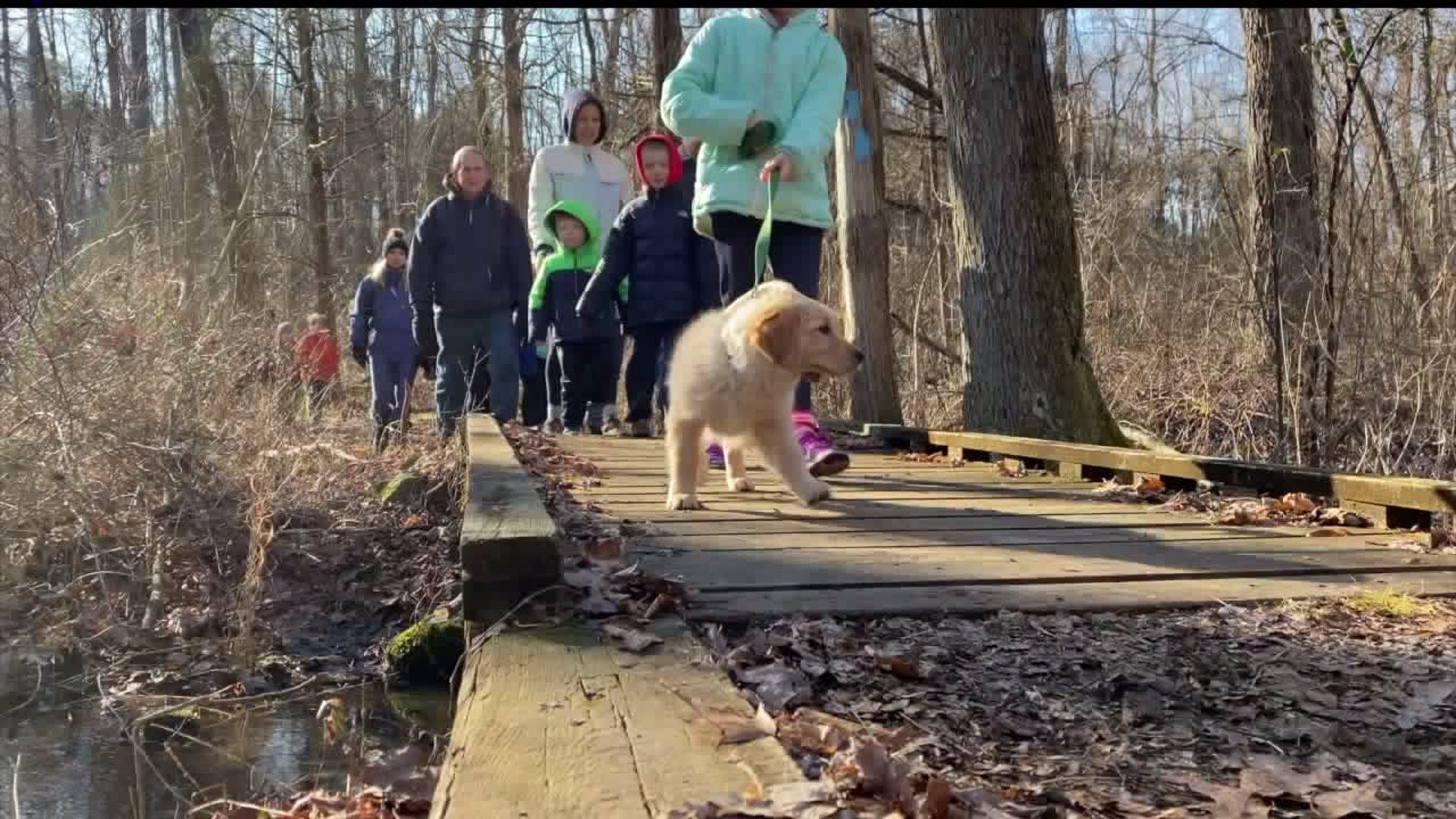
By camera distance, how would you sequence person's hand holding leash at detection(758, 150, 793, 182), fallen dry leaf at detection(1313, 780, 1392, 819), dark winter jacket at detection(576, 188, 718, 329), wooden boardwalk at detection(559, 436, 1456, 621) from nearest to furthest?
fallen dry leaf at detection(1313, 780, 1392, 819), wooden boardwalk at detection(559, 436, 1456, 621), person's hand holding leash at detection(758, 150, 793, 182), dark winter jacket at detection(576, 188, 718, 329)

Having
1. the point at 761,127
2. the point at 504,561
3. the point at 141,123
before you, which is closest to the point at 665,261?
the point at 761,127

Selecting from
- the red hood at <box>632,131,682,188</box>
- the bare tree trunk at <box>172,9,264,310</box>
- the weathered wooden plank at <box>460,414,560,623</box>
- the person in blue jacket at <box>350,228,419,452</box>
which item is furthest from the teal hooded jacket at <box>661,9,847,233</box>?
the bare tree trunk at <box>172,9,264,310</box>

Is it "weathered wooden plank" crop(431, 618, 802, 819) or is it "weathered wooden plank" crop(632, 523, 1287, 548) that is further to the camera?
"weathered wooden plank" crop(632, 523, 1287, 548)

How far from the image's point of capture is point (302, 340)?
33.6 feet

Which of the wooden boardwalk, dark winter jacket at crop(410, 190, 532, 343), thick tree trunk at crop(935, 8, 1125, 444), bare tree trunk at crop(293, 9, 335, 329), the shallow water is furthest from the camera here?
bare tree trunk at crop(293, 9, 335, 329)

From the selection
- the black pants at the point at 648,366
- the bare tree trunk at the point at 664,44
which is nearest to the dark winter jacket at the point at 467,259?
the black pants at the point at 648,366

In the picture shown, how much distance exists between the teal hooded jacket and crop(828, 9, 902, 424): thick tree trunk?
12.2 feet

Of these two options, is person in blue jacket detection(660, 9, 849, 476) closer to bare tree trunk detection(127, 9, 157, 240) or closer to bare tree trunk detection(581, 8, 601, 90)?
bare tree trunk detection(127, 9, 157, 240)

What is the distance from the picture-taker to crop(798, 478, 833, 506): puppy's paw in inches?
185

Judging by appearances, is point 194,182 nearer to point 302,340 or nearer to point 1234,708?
point 302,340

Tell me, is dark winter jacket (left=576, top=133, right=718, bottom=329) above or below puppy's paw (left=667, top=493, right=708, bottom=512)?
above

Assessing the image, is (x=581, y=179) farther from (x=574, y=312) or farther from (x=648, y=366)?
(x=648, y=366)

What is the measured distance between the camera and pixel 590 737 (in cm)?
180

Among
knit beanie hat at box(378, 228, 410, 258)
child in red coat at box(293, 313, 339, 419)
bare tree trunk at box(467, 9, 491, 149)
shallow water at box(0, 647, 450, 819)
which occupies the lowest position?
shallow water at box(0, 647, 450, 819)
